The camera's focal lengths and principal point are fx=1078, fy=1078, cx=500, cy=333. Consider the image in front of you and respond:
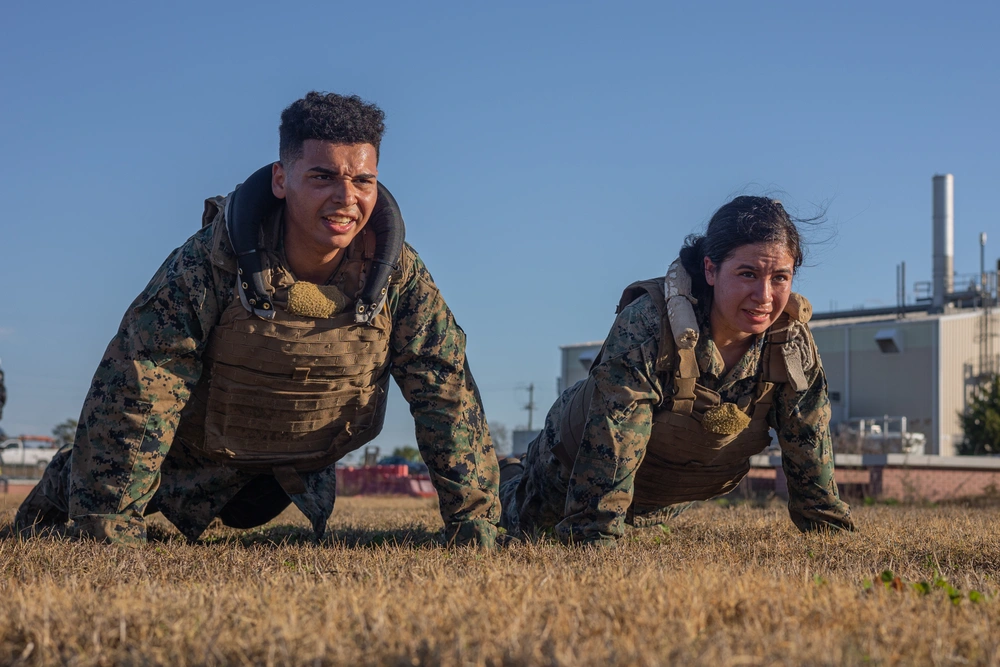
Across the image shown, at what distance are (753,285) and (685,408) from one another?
81 cm

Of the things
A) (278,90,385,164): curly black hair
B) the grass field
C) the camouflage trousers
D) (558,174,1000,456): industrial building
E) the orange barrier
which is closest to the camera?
the grass field

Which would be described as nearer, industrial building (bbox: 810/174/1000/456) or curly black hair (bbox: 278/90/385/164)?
curly black hair (bbox: 278/90/385/164)

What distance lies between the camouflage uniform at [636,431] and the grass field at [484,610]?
846 mm

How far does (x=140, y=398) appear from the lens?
557 centimetres

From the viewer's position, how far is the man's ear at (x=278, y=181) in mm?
5746

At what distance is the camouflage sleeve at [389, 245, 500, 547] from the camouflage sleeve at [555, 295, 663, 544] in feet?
1.61

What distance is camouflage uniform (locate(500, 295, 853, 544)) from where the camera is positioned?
5.79m

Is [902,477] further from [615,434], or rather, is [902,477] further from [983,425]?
[983,425]

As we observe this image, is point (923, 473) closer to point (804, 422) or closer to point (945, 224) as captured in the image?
point (804, 422)

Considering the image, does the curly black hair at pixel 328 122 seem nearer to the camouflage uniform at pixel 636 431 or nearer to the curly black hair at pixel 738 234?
the camouflage uniform at pixel 636 431

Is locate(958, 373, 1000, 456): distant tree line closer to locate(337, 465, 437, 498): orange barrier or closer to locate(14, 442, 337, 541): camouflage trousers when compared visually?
locate(337, 465, 437, 498): orange barrier

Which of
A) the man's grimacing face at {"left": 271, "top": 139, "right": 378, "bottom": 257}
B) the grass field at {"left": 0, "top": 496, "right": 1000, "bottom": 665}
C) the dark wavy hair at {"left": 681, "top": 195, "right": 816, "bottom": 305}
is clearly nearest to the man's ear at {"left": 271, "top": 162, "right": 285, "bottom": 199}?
the man's grimacing face at {"left": 271, "top": 139, "right": 378, "bottom": 257}

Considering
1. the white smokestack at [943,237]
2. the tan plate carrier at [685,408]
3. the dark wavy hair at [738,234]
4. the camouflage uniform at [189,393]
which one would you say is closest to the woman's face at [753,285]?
the dark wavy hair at [738,234]

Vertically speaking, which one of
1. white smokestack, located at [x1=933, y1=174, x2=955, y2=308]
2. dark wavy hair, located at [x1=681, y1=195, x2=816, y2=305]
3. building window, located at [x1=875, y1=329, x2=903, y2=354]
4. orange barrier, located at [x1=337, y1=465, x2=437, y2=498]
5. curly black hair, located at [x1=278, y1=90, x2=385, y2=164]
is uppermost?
white smokestack, located at [x1=933, y1=174, x2=955, y2=308]
